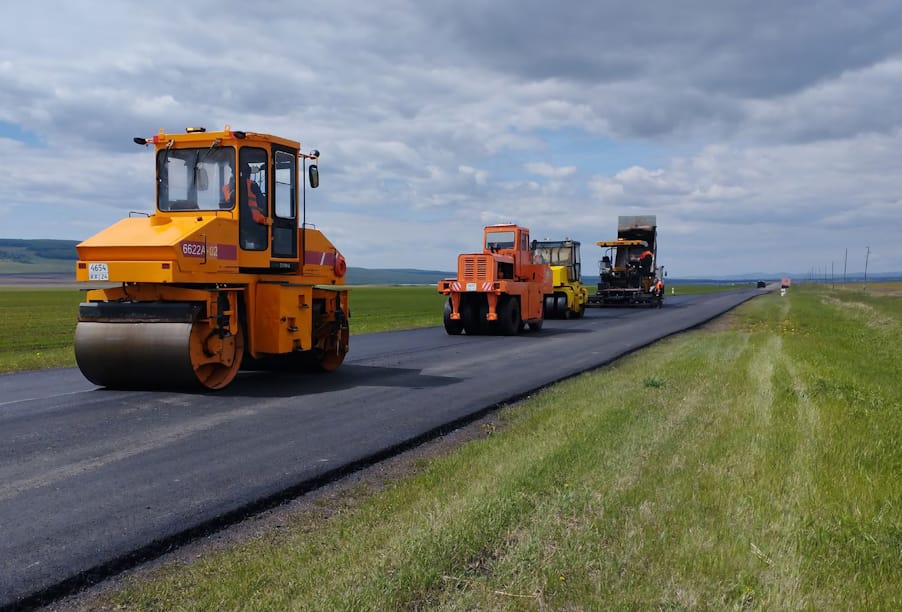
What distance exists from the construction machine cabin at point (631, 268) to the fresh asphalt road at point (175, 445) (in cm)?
2742

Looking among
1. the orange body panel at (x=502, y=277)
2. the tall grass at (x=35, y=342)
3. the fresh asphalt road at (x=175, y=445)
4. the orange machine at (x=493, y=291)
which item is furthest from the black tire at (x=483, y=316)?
the tall grass at (x=35, y=342)

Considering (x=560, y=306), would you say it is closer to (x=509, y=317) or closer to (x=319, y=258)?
(x=509, y=317)

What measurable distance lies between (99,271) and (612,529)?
309 inches

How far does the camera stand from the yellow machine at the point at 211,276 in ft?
32.4

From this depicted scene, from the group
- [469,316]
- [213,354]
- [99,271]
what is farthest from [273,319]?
[469,316]

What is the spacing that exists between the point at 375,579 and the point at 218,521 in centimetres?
171

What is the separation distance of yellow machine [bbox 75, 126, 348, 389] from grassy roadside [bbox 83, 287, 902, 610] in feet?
13.7

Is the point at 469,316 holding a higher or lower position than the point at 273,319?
lower

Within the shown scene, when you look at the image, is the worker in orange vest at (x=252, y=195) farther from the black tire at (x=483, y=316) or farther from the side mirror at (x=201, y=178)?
the black tire at (x=483, y=316)

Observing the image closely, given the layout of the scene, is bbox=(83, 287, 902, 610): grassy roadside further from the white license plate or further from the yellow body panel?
the white license plate

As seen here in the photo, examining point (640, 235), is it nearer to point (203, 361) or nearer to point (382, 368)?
point (382, 368)

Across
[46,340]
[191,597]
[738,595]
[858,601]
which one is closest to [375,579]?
[191,597]

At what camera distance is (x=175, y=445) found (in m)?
7.24

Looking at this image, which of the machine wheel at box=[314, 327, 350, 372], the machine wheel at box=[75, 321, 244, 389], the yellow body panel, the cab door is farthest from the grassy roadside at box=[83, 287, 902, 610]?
the machine wheel at box=[314, 327, 350, 372]
